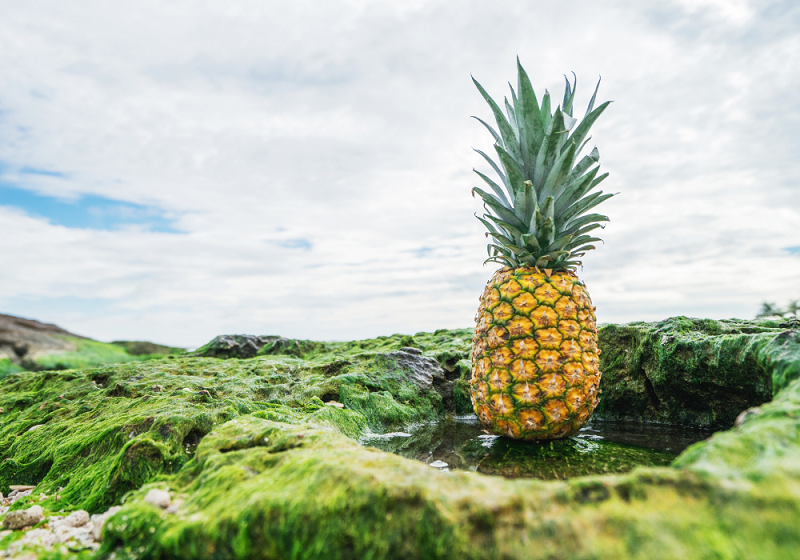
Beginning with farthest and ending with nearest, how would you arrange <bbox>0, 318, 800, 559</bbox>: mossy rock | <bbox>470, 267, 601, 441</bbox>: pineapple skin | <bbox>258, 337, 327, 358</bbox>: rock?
<bbox>258, 337, 327, 358</bbox>: rock → <bbox>470, 267, 601, 441</bbox>: pineapple skin → <bbox>0, 318, 800, 559</bbox>: mossy rock

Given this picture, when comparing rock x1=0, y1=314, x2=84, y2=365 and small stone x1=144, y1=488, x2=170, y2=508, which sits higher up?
rock x1=0, y1=314, x2=84, y2=365

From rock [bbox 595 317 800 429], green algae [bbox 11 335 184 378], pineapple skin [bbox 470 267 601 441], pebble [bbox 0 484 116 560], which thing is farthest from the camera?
green algae [bbox 11 335 184 378]

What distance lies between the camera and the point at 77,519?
3223mm

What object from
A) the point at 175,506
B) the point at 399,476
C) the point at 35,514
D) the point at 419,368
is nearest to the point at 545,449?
the point at 419,368

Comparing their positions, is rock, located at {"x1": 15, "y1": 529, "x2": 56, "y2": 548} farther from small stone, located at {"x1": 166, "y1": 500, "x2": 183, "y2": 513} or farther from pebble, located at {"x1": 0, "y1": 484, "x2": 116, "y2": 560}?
small stone, located at {"x1": 166, "y1": 500, "x2": 183, "y2": 513}

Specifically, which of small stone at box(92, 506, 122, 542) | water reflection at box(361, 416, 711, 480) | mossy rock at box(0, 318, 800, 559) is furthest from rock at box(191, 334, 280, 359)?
small stone at box(92, 506, 122, 542)

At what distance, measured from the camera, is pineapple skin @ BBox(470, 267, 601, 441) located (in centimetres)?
422

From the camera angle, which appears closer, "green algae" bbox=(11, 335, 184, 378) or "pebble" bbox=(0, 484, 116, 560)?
"pebble" bbox=(0, 484, 116, 560)

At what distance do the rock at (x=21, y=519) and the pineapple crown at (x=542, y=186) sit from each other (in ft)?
15.1

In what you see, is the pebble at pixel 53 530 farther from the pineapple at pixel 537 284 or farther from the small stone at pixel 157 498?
the pineapple at pixel 537 284

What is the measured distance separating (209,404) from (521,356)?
324 centimetres

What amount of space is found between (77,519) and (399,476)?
8.85 feet

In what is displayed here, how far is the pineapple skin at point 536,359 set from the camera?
4.22m

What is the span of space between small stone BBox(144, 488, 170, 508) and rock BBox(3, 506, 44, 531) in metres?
1.34
